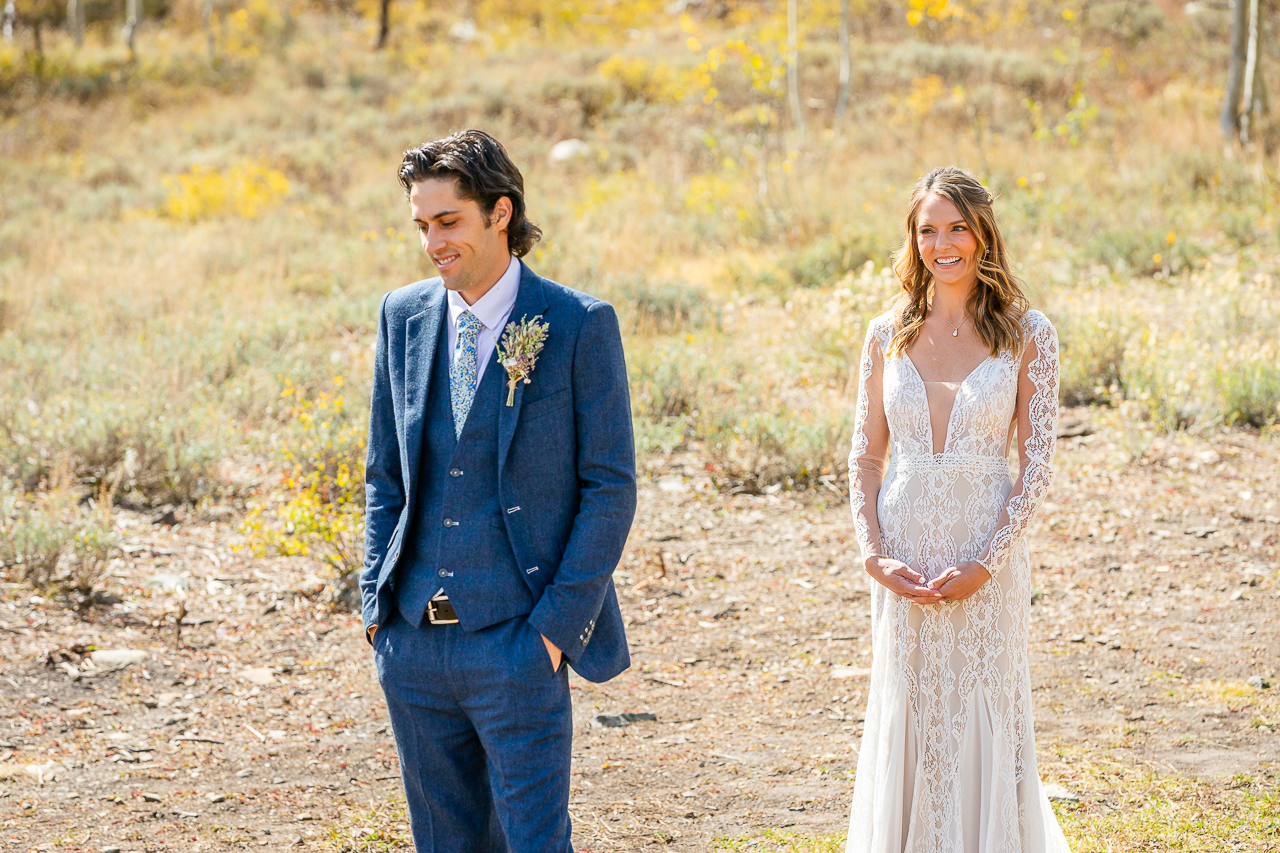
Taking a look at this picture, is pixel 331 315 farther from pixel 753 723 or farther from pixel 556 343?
pixel 556 343

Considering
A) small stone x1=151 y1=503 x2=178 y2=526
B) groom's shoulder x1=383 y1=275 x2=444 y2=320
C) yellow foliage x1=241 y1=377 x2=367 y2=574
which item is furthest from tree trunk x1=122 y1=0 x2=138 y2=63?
groom's shoulder x1=383 y1=275 x2=444 y2=320

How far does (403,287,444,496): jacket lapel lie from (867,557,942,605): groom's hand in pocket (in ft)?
4.08

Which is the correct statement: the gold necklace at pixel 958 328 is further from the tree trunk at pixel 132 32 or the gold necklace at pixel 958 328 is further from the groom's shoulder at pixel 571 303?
the tree trunk at pixel 132 32

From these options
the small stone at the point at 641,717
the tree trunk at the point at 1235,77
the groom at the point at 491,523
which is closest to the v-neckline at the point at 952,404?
the groom at the point at 491,523

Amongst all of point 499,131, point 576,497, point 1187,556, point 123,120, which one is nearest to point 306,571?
point 576,497

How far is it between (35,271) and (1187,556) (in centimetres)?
1121

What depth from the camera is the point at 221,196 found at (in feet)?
50.0

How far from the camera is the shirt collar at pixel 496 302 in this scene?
2385mm

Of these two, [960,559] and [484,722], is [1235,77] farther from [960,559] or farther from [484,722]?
[484,722]

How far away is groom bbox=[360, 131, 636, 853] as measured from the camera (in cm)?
224

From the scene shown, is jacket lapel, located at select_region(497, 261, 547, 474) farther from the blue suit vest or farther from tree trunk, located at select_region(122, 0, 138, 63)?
tree trunk, located at select_region(122, 0, 138, 63)

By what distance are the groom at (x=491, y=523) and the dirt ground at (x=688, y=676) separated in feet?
4.37

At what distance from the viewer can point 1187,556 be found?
5.82 metres

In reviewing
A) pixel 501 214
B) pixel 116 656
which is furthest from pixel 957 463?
pixel 116 656
